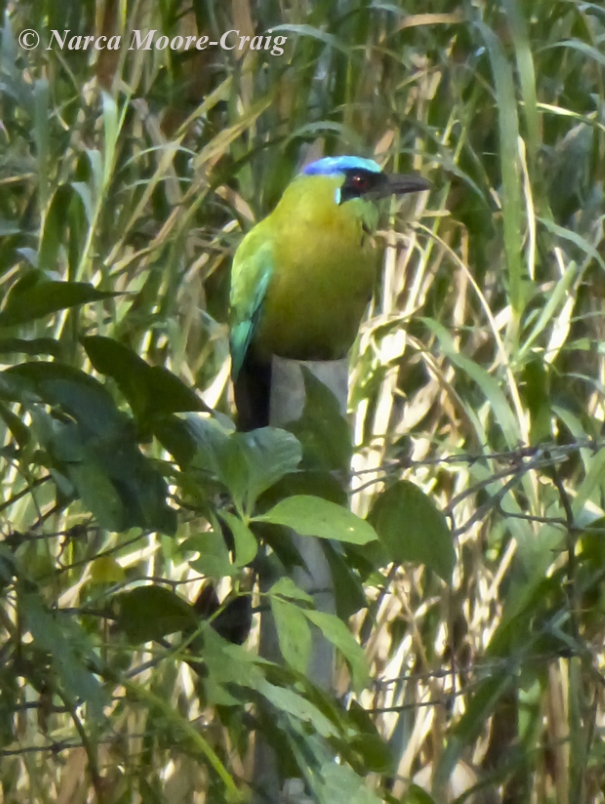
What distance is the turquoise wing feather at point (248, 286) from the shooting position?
3.79 feet

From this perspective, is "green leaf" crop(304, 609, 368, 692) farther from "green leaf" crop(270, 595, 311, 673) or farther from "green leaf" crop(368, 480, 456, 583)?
"green leaf" crop(368, 480, 456, 583)

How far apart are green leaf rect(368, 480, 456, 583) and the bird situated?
458 millimetres

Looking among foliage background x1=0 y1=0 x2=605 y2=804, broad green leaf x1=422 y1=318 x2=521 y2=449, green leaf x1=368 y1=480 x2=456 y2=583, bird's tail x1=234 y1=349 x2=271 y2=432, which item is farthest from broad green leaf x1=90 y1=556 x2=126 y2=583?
broad green leaf x1=422 y1=318 x2=521 y2=449

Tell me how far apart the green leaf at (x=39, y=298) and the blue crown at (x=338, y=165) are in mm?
737

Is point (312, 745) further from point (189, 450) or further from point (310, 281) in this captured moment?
point (310, 281)

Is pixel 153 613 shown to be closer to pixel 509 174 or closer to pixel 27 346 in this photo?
pixel 27 346

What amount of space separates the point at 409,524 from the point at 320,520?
0.15 meters

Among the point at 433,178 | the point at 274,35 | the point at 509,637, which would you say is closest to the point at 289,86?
the point at 274,35

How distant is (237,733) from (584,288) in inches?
35.4

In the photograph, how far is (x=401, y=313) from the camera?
4.12 feet

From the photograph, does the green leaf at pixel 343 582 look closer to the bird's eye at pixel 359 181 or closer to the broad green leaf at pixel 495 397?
the broad green leaf at pixel 495 397

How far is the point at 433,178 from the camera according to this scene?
52.8 inches

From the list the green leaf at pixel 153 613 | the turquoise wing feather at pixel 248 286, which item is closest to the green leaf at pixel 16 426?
the green leaf at pixel 153 613

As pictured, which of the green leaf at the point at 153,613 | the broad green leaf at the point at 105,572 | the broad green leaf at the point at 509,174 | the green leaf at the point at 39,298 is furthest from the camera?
the broad green leaf at the point at 509,174
